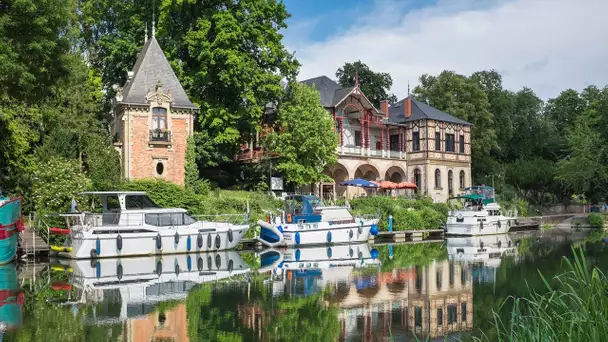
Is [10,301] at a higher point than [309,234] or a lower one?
lower

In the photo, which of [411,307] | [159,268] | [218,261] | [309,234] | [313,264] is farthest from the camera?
[309,234]

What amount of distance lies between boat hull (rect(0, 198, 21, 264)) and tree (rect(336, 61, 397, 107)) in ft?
116

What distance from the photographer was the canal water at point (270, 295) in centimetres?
1219

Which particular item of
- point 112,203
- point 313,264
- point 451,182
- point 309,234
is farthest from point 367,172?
point 313,264

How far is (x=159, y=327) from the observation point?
12531mm

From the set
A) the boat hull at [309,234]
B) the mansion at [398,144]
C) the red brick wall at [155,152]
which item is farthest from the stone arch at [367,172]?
the red brick wall at [155,152]

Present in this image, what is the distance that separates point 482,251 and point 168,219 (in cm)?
1451

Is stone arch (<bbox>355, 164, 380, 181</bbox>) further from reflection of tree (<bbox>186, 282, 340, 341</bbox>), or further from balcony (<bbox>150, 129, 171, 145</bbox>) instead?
reflection of tree (<bbox>186, 282, 340, 341</bbox>)

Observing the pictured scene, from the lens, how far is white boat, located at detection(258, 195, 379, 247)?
3055cm

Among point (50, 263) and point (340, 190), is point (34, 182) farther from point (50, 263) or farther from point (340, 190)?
point (340, 190)

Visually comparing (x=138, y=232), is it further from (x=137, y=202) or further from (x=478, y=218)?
(x=478, y=218)

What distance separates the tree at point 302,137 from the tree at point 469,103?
1871 cm

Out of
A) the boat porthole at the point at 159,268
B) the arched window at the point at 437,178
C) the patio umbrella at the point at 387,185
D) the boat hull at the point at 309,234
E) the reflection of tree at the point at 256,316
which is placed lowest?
the boat porthole at the point at 159,268

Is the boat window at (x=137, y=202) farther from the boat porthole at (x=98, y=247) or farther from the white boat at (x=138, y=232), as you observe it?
the boat porthole at (x=98, y=247)
